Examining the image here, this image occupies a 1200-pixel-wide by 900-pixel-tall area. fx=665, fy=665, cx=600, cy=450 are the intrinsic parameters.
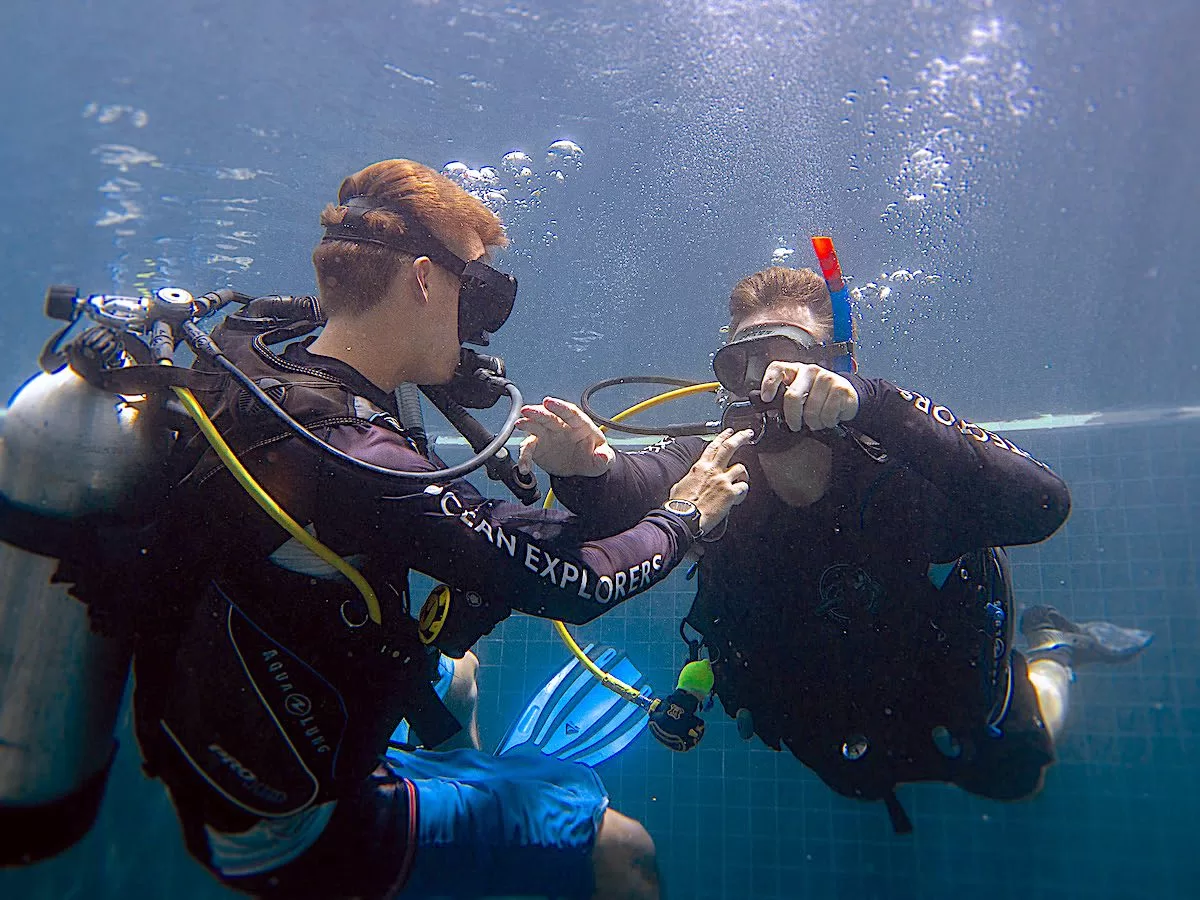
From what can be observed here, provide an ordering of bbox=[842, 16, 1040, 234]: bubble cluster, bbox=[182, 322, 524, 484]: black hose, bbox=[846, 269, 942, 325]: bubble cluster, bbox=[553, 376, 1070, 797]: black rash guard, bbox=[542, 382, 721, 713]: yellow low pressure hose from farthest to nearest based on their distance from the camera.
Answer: bbox=[846, 269, 942, 325]: bubble cluster → bbox=[842, 16, 1040, 234]: bubble cluster → bbox=[542, 382, 721, 713]: yellow low pressure hose → bbox=[553, 376, 1070, 797]: black rash guard → bbox=[182, 322, 524, 484]: black hose

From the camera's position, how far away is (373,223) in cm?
268

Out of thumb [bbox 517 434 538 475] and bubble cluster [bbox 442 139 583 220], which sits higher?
bubble cluster [bbox 442 139 583 220]

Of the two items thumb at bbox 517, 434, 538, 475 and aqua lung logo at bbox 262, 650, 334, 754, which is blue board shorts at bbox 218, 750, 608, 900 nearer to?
aqua lung logo at bbox 262, 650, 334, 754

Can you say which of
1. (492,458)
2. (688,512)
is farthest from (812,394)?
(492,458)

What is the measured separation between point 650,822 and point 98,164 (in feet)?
36.8

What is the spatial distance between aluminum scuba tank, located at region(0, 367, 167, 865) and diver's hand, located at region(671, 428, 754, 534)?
2.01 meters

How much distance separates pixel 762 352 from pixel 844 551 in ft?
3.86

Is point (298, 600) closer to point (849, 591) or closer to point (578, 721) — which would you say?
point (849, 591)

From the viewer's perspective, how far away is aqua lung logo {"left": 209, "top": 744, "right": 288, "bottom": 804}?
212cm

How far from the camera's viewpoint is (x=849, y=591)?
3633 millimetres

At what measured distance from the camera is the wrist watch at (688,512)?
278cm

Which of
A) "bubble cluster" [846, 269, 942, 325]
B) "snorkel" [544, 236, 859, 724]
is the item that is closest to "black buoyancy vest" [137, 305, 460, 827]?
"snorkel" [544, 236, 859, 724]

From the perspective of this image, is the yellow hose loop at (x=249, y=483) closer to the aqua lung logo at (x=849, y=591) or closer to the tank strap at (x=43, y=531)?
the tank strap at (x=43, y=531)

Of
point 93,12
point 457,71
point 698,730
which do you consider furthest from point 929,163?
point 93,12
